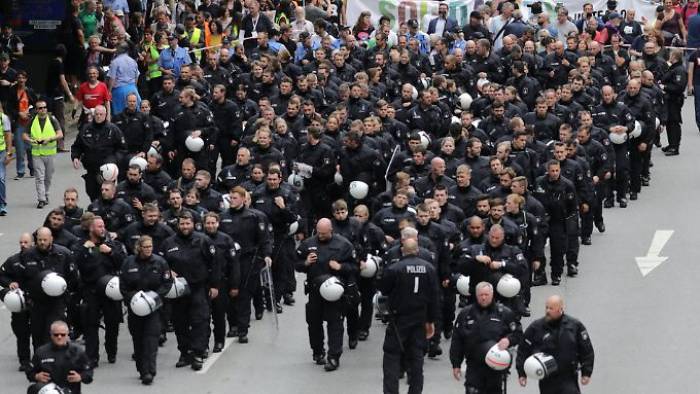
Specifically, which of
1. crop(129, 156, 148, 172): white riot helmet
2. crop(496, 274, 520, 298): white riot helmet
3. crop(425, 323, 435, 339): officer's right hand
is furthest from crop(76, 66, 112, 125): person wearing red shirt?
crop(425, 323, 435, 339): officer's right hand

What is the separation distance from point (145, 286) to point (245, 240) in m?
2.00

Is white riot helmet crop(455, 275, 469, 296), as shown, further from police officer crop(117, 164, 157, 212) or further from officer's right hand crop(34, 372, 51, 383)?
officer's right hand crop(34, 372, 51, 383)

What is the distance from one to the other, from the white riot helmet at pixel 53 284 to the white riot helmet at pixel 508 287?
16.3 ft

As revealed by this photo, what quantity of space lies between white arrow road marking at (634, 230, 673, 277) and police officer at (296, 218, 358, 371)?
5994 mm

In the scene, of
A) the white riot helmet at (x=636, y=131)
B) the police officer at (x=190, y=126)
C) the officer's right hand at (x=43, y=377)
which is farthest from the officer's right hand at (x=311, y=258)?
the white riot helmet at (x=636, y=131)

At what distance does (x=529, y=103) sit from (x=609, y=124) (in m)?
2.56

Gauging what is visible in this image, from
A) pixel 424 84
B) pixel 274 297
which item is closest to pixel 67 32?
pixel 424 84

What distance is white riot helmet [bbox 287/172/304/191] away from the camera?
26047 millimetres

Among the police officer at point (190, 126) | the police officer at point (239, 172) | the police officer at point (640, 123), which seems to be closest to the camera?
the police officer at point (239, 172)

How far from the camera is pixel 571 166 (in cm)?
2545

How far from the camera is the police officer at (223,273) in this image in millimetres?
21703

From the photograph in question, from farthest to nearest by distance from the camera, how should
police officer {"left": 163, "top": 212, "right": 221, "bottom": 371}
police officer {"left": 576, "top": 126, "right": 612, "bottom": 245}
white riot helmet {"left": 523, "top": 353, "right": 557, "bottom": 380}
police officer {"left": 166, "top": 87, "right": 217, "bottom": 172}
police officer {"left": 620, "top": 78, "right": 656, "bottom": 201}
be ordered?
police officer {"left": 620, "top": 78, "right": 656, "bottom": 201}
police officer {"left": 166, "top": 87, "right": 217, "bottom": 172}
police officer {"left": 576, "top": 126, "right": 612, "bottom": 245}
police officer {"left": 163, "top": 212, "right": 221, "bottom": 371}
white riot helmet {"left": 523, "top": 353, "right": 557, "bottom": 380}

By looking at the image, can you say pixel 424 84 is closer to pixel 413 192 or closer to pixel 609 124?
pixel 609 124

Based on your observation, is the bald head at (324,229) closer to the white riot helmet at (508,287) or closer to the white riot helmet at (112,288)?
the white riot helmet at (508,287)
